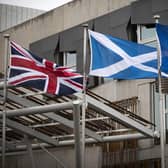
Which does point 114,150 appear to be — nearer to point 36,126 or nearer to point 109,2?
point 36,126

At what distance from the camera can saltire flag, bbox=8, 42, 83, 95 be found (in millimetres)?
15086

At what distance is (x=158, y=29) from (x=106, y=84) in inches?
305

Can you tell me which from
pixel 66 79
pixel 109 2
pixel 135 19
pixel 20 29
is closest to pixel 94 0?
pixel 109 2

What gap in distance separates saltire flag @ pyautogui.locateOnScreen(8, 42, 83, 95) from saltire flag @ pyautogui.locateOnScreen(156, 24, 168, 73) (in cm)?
232

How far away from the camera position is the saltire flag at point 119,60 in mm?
14570

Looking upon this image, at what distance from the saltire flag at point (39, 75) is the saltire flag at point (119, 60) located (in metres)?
1.20

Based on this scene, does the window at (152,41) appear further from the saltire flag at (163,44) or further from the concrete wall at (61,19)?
the saltire flag at (163,44)

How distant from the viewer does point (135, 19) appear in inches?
836

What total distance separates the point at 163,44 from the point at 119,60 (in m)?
1.21

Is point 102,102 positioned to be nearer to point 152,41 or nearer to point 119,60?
point 152,41

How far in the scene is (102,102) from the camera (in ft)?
61.2

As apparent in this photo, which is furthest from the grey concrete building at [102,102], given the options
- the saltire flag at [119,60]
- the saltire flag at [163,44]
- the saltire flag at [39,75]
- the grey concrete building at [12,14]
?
the grey concrete building at [12,14]

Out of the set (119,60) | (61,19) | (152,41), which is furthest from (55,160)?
(119,60)

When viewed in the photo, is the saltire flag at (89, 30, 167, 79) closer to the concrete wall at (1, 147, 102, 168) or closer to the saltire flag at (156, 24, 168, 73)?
the saltire flag at (156, 24, 168, 73)
